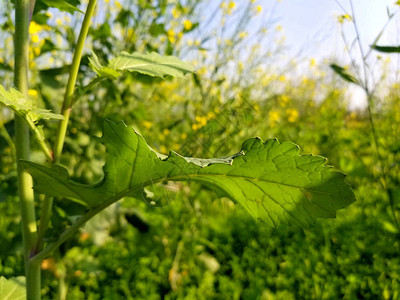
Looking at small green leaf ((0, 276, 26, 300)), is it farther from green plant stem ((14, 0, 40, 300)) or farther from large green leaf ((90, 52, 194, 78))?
large green leaf ((90, 52, 194, 78))

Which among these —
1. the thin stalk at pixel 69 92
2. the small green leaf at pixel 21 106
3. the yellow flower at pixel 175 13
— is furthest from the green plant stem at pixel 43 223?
the yellow flower at pixel 175 13

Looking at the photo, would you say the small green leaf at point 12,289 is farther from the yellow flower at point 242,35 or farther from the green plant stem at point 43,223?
the yellow flower at point 242,35

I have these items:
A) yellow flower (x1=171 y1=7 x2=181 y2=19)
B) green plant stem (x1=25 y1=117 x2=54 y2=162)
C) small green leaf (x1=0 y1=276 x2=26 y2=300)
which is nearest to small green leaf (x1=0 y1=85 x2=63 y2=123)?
green plant stem (x1=25 y1=117 x2=54 y2=162)

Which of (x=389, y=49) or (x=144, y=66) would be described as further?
(x=389, y=49)

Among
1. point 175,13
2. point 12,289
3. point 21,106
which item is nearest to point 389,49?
point 21,106

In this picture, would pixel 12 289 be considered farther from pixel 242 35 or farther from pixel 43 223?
pixel 242 35
